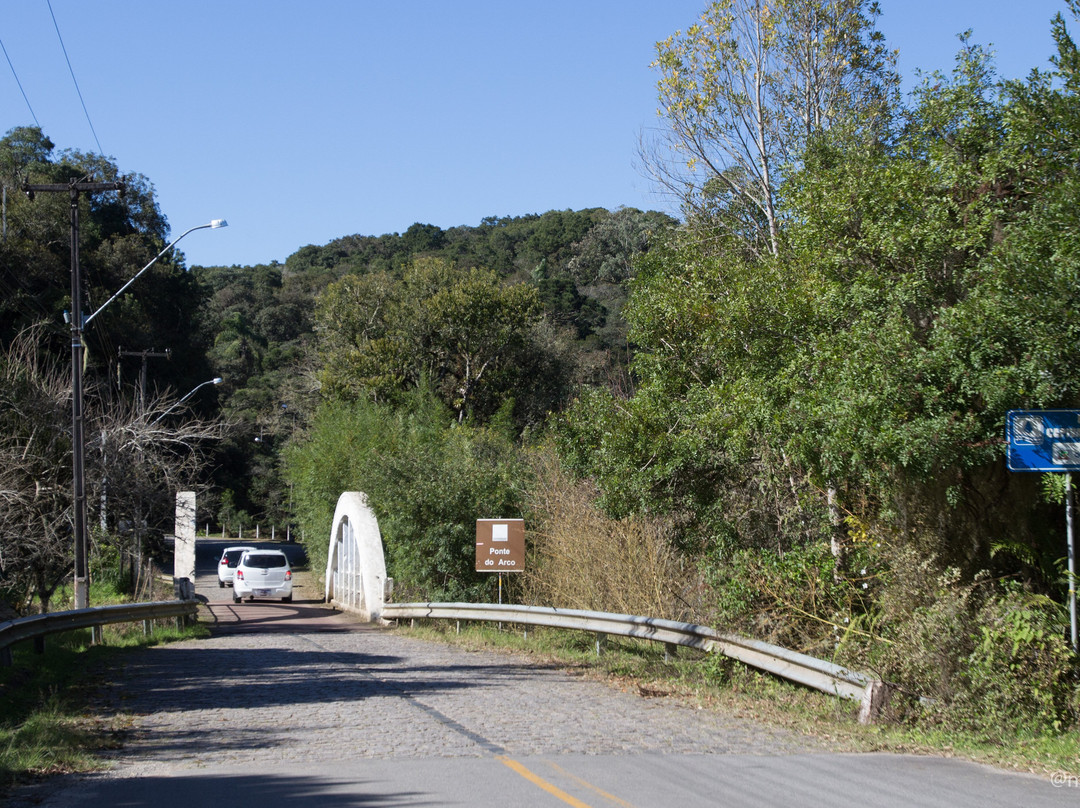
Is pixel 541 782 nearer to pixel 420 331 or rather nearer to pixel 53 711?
pixel 53 711

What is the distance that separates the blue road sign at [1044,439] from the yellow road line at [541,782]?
4.68 meters

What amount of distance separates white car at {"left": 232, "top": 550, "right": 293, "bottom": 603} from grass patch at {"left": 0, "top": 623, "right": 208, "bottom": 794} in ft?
48.8

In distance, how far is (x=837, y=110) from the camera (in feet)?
58.1

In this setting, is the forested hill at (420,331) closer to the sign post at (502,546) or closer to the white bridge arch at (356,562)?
the sign post at (502,546)

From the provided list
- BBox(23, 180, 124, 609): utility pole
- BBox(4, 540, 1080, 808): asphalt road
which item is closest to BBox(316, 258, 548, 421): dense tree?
BBox(23, 180, 124, 609): utility pole

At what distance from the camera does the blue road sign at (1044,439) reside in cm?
827

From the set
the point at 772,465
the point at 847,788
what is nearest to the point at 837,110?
the point at 772,465

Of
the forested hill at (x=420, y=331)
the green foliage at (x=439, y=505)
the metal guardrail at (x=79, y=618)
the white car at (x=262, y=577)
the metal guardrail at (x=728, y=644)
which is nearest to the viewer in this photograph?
the metal guardrail at (x=728, y=644)

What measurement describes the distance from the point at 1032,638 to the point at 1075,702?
2.00 feet

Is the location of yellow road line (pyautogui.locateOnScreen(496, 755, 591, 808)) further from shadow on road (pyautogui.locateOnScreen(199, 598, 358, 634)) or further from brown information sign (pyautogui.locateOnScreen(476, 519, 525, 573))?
shadow on road (pyautogui.locateOnScreen(199, 598, 358, 634))

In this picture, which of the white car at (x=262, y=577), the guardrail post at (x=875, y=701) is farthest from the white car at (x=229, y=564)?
the guardrail post at (x=875, y=701)

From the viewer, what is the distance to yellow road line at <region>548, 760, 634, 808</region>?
21.2 ft

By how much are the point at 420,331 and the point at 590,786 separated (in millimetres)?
39221

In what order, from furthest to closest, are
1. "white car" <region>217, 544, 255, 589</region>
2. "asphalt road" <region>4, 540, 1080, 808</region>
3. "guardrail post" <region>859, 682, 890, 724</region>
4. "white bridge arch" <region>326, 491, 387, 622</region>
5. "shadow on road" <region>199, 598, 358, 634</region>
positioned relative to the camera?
"white car" <region>217, 544, 255, 589</region>
"white bridge arch" <region>326, 491, 387, 622</region>
"shadow on road" <region>199, 598, 358, 634</region>
"guardrail post" <region>859, 682, 890, 724</region>
"asphalt road" <region>4, 540, 1080, 808</region>
